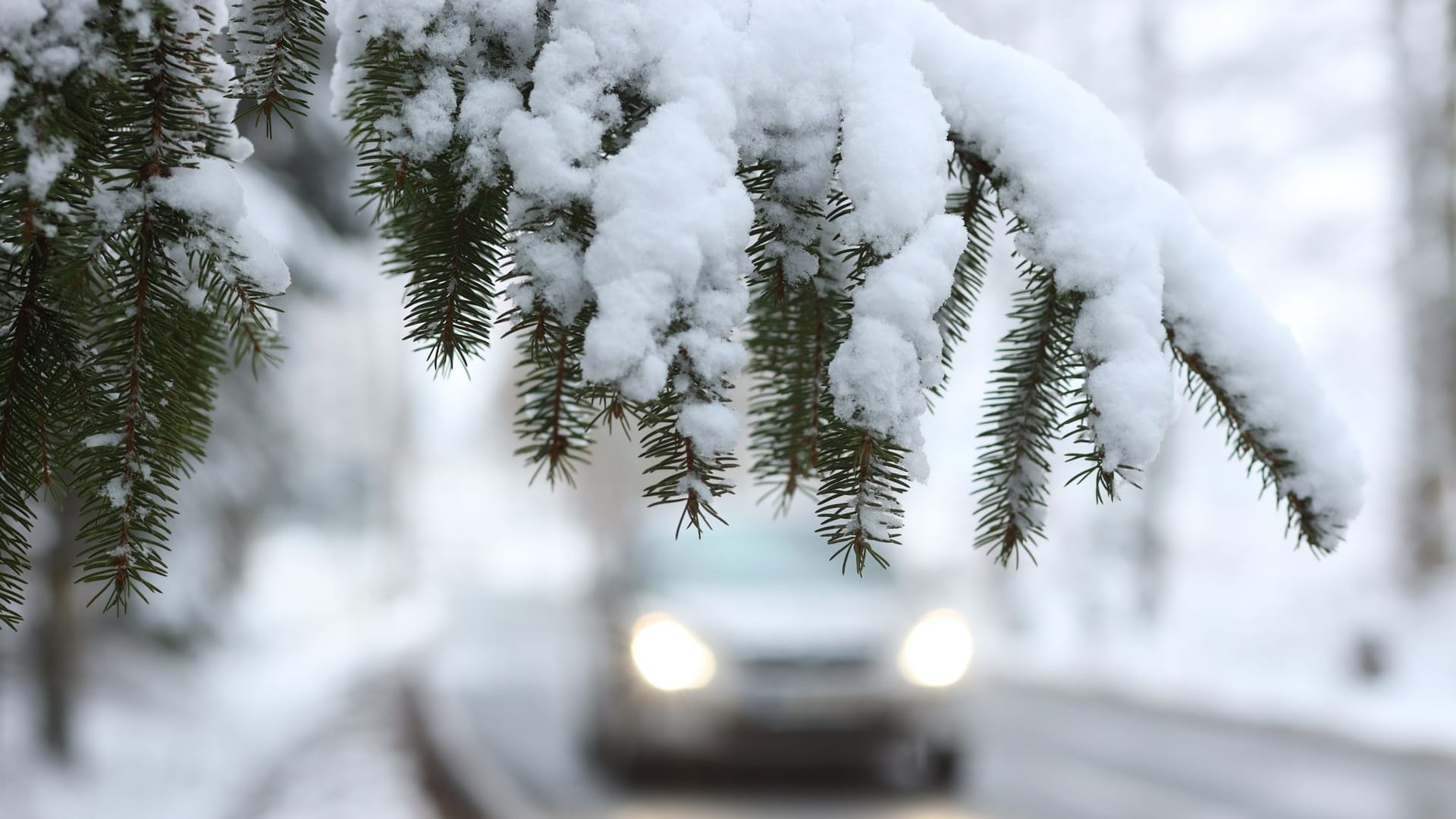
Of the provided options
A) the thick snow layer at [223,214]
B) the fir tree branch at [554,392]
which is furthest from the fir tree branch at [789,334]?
the thick snow layer at [223,214]

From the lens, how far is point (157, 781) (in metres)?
6.31

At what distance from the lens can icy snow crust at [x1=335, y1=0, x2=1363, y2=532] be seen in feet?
3.50

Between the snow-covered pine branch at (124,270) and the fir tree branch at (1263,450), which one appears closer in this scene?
the snow-covered pine branch at (124,270)

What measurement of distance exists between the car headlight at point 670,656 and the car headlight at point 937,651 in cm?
115

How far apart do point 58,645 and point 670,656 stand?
3873mm

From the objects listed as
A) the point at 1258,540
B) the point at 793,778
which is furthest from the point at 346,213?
the point at 1258,540

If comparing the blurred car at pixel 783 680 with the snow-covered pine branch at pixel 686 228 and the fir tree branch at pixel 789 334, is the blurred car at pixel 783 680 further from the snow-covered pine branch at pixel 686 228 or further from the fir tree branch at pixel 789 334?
the snow-covered pine branch at pixel 686 228

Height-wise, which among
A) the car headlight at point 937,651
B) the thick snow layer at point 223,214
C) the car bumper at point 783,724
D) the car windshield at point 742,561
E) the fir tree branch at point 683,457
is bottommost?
the fir tree branch at point 683,457

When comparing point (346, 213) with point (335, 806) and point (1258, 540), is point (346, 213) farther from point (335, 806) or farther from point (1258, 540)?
point (1258, 540)

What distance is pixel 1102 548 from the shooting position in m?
17.6

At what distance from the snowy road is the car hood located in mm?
848

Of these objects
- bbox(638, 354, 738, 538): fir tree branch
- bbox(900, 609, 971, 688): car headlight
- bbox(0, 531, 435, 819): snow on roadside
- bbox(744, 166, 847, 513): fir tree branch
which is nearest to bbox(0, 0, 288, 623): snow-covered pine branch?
bbox(638, 354, 738, 538): fir tree branch

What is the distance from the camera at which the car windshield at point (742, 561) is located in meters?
6.53

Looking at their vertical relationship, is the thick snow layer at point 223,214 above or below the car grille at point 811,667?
below
